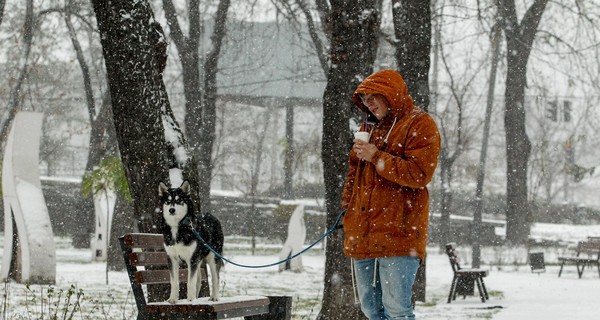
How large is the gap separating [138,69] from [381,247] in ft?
11.0

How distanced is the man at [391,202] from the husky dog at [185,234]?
1008 millimetres

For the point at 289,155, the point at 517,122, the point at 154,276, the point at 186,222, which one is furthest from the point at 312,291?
the point at 289,155

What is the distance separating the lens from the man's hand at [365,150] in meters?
5.37

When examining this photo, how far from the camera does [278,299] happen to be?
756 centimetres

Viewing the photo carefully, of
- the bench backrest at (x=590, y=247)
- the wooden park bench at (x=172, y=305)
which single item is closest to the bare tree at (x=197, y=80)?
the bench backrest at (x=590, y=247)

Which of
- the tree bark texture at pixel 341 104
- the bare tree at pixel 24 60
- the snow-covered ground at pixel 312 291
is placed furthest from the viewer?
the bare tree at pixel 24 60

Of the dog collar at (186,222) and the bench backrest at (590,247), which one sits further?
the bench backrest at (590,247)

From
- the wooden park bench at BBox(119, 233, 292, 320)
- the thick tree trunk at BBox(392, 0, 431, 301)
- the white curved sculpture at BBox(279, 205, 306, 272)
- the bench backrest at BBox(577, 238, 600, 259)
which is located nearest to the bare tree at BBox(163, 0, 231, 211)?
the white curved sculpture at BBox(279, 205, 306, 272)

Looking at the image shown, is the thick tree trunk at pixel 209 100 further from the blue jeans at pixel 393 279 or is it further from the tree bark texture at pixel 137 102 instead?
the blue jeans at pixel 393 279

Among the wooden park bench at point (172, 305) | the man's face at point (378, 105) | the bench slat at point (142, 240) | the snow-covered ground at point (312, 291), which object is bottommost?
the snow-covered ground at point (312, 291)

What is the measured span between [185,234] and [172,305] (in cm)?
48

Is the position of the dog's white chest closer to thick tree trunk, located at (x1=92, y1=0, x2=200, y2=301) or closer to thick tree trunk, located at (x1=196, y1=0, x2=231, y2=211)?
thick tree trunk, located at (x1=92, y1=0, x2=200, y2=301)

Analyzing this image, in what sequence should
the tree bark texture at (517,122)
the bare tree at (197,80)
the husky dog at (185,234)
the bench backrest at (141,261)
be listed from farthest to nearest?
1. the tree bark texture at (517,122)
2. the bare tree at (197,80)
3. the bench backrest at (141,261)
4. the husky dog at (185,234)

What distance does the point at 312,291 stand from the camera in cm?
1656
